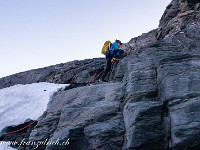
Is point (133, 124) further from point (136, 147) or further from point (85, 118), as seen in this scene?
point (85, 118)

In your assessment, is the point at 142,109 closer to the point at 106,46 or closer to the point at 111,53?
the point at 111,53

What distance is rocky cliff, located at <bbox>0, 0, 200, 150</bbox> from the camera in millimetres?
5207

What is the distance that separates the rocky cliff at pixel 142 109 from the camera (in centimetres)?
521

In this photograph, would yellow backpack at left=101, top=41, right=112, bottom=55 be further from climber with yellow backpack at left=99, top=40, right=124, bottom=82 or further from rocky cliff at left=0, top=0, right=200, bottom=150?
rocky cliff at left=0, top=0, right=200, bottom=150

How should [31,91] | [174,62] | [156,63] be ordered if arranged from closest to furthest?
[174,62], [156,63], [31,91]

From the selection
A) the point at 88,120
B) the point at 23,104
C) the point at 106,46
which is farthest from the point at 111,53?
the point at 23,104

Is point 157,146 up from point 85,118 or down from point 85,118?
down

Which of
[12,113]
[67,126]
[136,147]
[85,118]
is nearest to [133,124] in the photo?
[136,147]

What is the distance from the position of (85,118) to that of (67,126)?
877 millimetres

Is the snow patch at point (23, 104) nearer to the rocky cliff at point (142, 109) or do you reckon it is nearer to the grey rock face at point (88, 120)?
the rocky cliff at point (142, 109)

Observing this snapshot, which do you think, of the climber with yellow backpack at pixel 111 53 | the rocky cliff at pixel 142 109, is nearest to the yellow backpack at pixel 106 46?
the climber with yellow backpack at pixel 111 53

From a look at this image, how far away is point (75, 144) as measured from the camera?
6625mm

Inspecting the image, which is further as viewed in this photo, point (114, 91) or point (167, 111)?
point (114, 91)

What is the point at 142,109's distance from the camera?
19.1 ft
